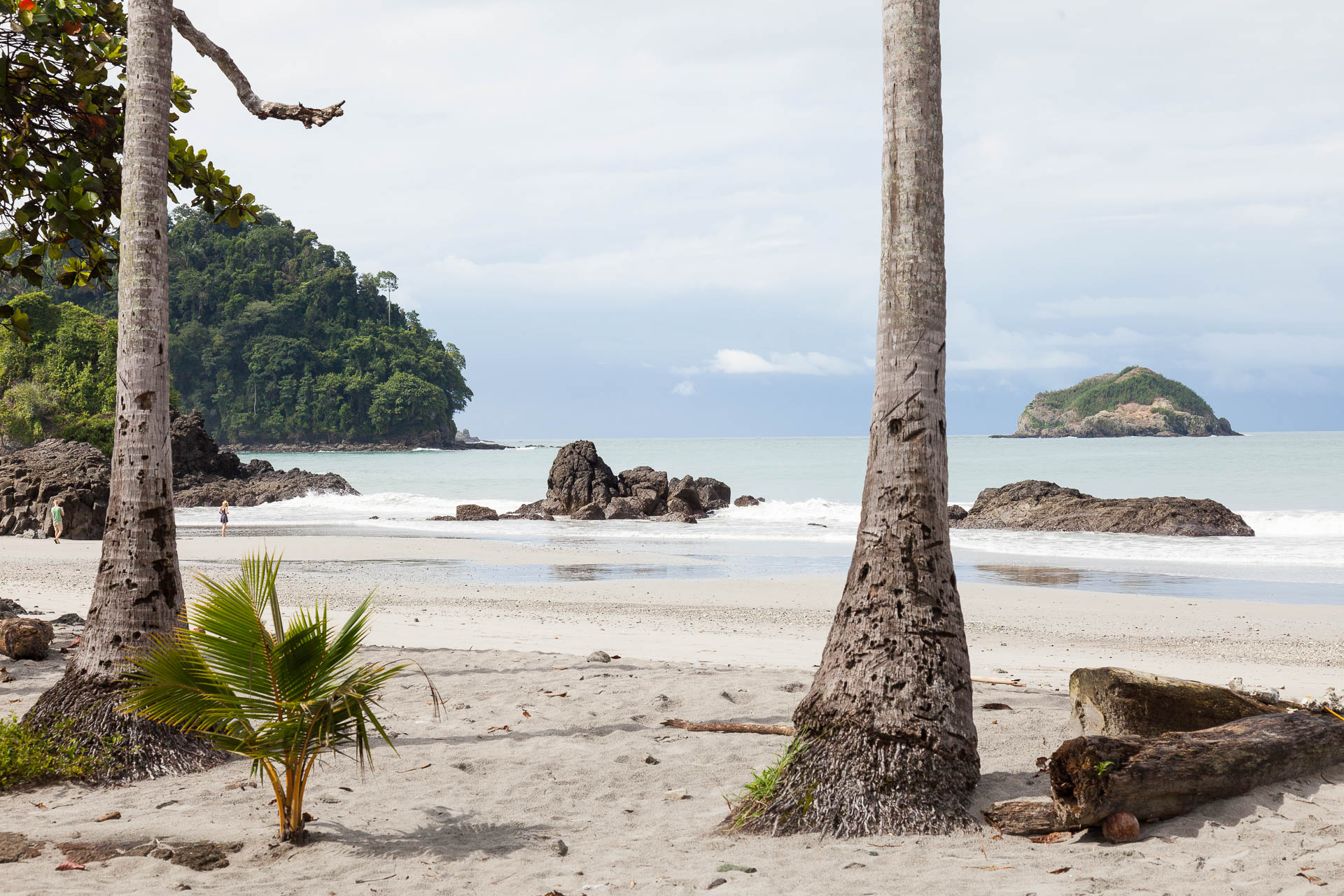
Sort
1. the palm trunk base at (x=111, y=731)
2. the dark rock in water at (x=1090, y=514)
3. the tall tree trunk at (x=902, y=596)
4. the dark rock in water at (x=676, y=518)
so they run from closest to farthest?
the tall tree trunk at (x=902, y=596) < the palm trunk base at (x=111, y=731) < the dark rock in water at (x=1090, y=514) < the dark rock in water at (x=676, y=518)

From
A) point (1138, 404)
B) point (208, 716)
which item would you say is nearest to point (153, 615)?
point (208, 716)

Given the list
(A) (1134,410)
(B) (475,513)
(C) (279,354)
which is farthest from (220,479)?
(A) (1134,410)

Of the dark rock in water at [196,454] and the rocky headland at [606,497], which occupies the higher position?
the dark rock in water at [196,454]

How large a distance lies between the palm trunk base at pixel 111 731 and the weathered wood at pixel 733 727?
9.60 feet

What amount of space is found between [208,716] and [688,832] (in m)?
2.26

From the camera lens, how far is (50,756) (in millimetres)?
5418

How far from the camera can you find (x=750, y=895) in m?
3.85

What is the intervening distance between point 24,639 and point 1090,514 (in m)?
27.5

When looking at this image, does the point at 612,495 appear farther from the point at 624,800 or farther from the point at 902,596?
the point at 902,596

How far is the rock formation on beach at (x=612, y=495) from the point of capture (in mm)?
35094

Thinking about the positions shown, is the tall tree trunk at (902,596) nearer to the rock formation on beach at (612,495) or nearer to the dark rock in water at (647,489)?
the rock formation on beach at (612,495)

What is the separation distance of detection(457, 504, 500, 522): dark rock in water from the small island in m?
110

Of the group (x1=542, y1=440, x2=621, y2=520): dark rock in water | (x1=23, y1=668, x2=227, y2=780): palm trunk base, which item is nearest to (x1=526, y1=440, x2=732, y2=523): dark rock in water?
(x1=542, y1=440, x2=621, y2=520): dark rock in water

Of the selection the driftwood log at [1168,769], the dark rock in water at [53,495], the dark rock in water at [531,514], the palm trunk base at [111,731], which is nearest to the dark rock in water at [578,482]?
the dark rock in water at [531,514]
